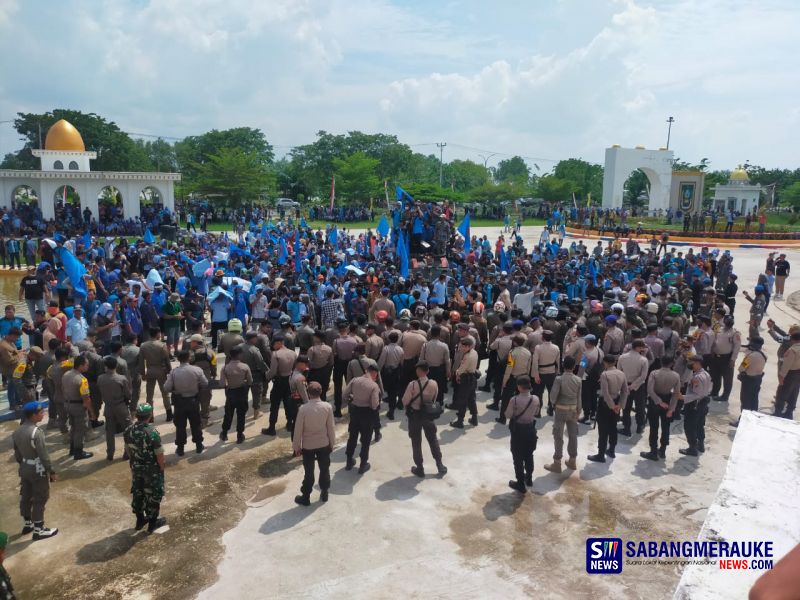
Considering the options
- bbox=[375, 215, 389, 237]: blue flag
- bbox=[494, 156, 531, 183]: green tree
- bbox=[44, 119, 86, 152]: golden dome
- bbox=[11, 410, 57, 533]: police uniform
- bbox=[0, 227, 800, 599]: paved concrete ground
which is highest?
bbox=[494, 156, 531, 183]: green tree

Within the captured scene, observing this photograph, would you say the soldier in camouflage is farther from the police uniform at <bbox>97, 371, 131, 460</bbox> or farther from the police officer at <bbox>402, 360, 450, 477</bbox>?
the police officer at <bbox>402, 360, 450, 477</bbox>

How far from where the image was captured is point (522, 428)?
272 inches

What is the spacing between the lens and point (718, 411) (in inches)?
381

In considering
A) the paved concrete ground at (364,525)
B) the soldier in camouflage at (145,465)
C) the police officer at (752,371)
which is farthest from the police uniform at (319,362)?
the police officer at (752,371)

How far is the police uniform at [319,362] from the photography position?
28.1ft

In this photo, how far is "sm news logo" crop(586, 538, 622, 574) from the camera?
566 cm

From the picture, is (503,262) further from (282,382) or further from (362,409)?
(362,409)

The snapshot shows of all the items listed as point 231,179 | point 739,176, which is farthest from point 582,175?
point 231,179

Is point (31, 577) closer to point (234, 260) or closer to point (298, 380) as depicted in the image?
point (298, 380)

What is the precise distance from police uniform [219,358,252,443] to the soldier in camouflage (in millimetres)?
1846

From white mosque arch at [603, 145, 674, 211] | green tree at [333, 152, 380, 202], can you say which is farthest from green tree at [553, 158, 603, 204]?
green tree at [333, 152, 380, 202]

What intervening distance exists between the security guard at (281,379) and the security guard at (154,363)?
1.73 m

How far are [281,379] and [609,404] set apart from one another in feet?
15.1

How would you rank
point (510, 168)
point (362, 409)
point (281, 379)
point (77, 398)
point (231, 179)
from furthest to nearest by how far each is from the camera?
point (510, 168), point (231, 179), point (281, 379), point (77, 398), point (362, 409)
